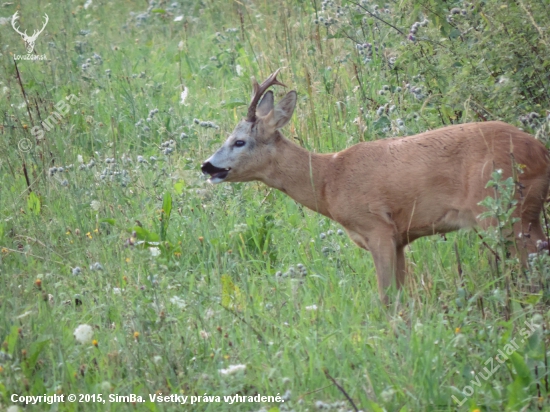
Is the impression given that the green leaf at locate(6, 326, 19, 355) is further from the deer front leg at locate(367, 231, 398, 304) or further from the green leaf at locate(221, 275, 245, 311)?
the deer front leg at locate(367, 231, 398, 304)

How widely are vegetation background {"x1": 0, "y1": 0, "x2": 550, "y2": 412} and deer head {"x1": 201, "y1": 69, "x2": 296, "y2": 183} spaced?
0.39 meters

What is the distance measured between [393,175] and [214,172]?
126 cm

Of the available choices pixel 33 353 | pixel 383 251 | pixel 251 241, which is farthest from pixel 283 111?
pixel 33 353

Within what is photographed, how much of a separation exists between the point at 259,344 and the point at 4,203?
11.3 feet

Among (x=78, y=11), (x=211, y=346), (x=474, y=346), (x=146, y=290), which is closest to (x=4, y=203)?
(x=146, y=290)

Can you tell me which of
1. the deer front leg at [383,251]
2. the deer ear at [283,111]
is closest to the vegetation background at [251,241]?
the deer front leg at [383,251]

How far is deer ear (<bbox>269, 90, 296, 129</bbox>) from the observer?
6.44 m

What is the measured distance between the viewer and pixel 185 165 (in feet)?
24.9

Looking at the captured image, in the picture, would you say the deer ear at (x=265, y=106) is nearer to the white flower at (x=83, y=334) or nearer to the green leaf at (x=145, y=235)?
the green leaf at (x=145, y=235)

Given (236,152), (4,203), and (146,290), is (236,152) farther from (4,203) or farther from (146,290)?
(4,203)

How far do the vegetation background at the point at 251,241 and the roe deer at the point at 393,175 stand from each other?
22 centimetres

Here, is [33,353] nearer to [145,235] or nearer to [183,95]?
[145,235]

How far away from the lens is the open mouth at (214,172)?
624 centimetres

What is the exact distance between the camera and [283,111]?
648 centimetres
